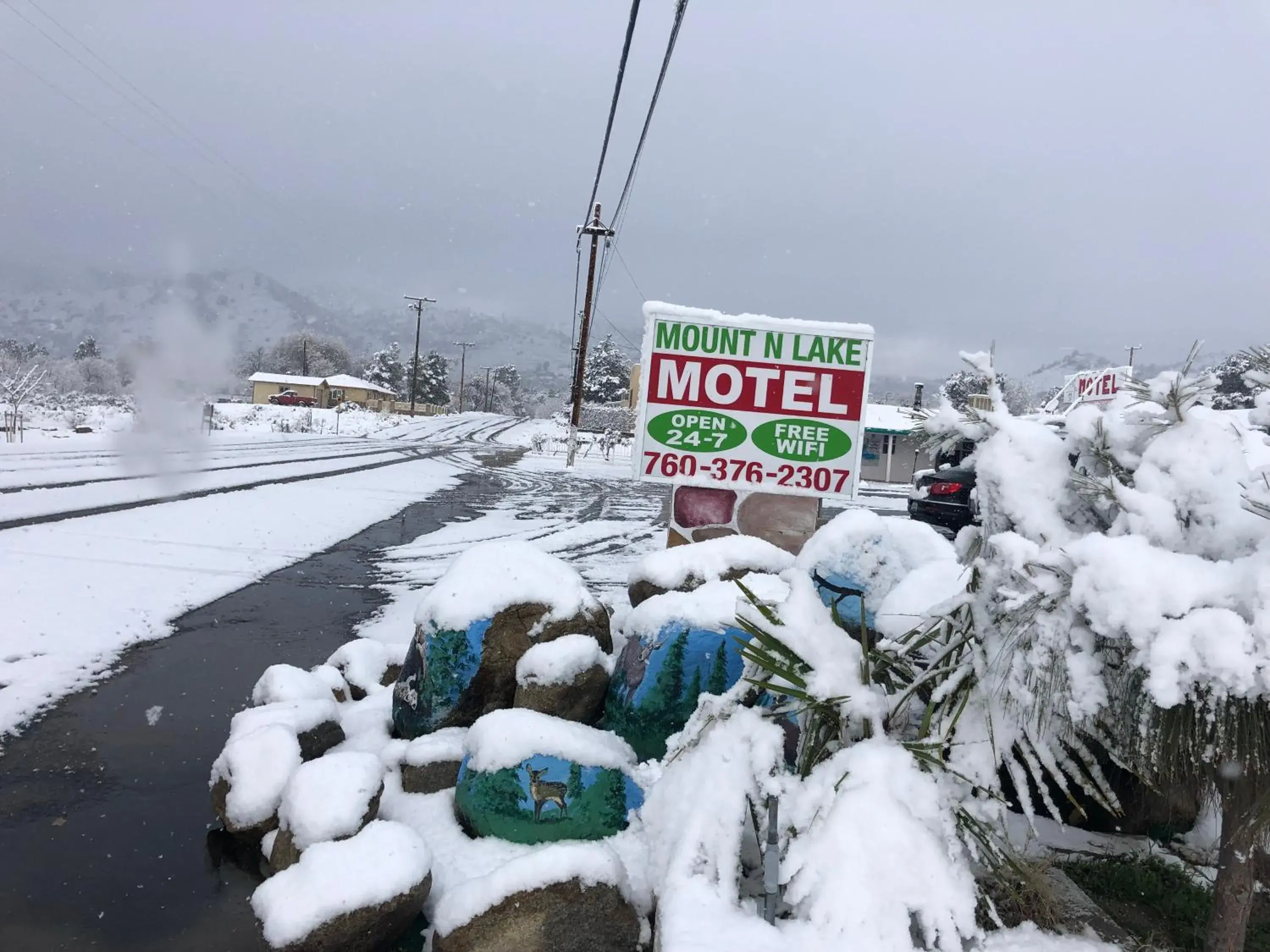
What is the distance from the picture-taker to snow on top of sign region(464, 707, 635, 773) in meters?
3.77

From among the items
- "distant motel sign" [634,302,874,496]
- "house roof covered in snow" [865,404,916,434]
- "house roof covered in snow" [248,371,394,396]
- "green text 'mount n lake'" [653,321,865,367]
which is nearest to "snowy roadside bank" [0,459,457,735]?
"distant motel sign" [634,302,874,496]

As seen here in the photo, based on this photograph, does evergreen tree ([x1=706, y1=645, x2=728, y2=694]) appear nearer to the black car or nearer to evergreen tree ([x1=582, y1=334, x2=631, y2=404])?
the black car

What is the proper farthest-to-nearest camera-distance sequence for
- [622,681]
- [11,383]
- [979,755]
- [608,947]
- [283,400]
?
[283,400] < [11,383] < [622,681] < [608,947] < [979,755]

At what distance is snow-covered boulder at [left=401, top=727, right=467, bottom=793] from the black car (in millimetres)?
10520

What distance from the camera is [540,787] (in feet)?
12.3

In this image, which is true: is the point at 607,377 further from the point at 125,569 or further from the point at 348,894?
the point at 348,894

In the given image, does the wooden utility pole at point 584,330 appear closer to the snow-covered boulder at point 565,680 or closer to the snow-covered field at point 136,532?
the snow-covered field at point 136,532

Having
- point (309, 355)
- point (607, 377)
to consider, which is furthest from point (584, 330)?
point (309, 355)

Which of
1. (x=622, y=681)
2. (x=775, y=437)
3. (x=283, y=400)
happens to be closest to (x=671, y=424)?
(x=775, y=437)

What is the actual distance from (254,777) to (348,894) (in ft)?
3.76

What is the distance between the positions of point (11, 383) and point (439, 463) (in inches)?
741

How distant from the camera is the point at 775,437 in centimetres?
616

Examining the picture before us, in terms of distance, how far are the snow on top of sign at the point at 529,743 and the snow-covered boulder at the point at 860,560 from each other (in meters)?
1.47

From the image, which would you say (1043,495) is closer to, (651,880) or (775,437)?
(651,880)
